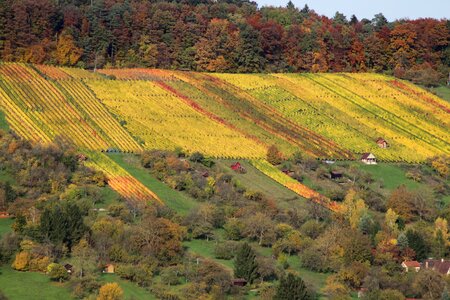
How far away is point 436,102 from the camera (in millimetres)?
121562

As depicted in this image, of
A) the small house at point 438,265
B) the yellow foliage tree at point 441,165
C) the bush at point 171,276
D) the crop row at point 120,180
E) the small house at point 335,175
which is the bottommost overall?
the bush at point 171,276

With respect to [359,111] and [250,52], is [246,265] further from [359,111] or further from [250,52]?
[250,52]

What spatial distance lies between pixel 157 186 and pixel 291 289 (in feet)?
75.0

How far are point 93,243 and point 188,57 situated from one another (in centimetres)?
5687

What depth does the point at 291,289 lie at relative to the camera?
62.8 meters

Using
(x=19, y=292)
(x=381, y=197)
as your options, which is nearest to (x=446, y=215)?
(x=381, y=197)

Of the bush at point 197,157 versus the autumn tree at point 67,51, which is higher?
the autumn tree at point 67,51

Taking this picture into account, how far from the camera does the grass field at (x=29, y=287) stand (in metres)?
61.3

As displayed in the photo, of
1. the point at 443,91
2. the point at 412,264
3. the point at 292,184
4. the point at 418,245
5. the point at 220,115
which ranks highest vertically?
the point at 443,91

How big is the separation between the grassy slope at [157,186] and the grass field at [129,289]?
1342 centimetres

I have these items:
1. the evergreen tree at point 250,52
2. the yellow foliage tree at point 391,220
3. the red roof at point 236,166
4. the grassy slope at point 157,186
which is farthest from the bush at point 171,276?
the evergreen tree at point 250,52

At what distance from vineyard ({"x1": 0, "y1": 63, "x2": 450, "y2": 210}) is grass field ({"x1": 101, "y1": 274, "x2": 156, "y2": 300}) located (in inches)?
569

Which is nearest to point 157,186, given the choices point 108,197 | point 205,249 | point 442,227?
point 108,197

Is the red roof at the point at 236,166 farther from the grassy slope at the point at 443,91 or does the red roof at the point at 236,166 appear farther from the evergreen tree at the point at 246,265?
the grassy slope at the point at 443,91
